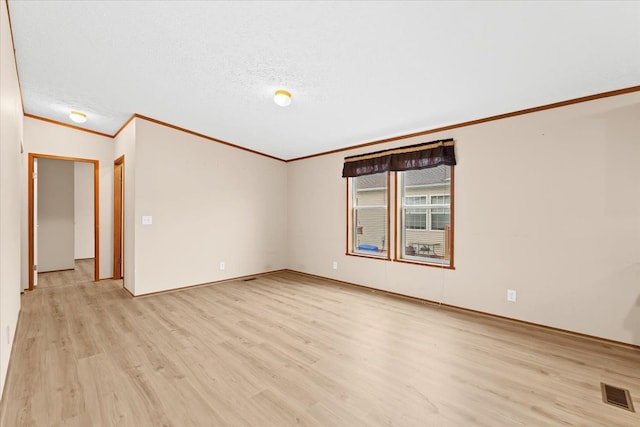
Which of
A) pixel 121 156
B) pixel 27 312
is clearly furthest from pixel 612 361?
pixel 121 156

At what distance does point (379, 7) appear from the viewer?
1954 millimetres

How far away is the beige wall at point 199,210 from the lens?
14.1 ft

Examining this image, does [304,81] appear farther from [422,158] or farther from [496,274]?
[496,274]

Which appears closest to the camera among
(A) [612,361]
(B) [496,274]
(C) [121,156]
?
(A) [612,361]

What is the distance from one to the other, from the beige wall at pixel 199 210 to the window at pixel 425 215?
281 centimetres

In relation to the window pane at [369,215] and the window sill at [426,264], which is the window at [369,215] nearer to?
the window pane at [369,215]

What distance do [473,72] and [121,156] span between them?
17.6ft

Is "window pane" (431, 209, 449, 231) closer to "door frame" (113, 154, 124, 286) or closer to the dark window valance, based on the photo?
the dark window valance

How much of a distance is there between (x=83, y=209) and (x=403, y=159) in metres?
7.94

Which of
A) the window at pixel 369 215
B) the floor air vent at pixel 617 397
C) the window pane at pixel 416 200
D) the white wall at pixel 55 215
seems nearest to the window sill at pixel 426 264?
the window at pixel 369 215

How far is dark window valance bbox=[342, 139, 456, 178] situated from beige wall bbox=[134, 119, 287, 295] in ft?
6.38

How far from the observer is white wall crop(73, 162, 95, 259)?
7.14 m

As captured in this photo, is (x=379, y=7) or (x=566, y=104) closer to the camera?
(x=379, y=7)

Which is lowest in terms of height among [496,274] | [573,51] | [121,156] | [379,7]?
[496,274]
